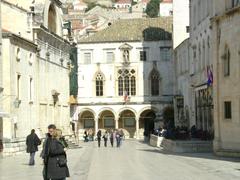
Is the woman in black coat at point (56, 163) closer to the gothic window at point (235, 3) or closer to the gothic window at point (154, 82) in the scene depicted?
the gothic window at point (235, 3)

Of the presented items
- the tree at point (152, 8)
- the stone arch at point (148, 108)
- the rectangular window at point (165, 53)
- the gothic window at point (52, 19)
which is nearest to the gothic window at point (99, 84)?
the stone arch at point (148, 108)

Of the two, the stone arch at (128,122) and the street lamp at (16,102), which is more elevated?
the street lamp at (16,102)

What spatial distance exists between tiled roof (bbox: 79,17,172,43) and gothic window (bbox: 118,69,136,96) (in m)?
4.24

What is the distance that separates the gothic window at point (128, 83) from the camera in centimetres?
8000

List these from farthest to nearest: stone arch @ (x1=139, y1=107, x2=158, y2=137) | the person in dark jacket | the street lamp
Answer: stone arch @ (x1=139, y1=107, x2=158, y2=137), the street lamp, the person in dark jacket

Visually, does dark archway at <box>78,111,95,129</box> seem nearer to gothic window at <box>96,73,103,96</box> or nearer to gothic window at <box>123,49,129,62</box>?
gothic window at <box>96,73,103,96</box>

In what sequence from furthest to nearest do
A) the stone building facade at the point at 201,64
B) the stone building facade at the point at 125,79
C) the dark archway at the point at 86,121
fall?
the dark archway at the point at 86,121 < the stone building facade at the point at 125,79 < the stone building facade at the point at 201,64

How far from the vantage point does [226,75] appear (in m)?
31.6

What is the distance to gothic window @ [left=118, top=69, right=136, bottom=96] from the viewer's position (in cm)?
8000

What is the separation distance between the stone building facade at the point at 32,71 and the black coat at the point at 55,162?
24630mm

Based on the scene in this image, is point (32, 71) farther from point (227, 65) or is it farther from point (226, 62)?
point (227, 65)

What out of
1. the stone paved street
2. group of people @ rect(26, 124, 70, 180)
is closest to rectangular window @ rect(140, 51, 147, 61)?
the stone paved street

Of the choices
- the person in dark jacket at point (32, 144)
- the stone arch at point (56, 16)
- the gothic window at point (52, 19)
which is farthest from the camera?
the gothic window at point (52, 19)

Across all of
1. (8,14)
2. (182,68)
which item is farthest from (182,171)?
(182,68)
